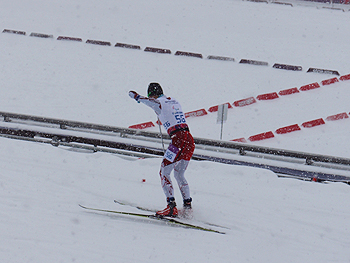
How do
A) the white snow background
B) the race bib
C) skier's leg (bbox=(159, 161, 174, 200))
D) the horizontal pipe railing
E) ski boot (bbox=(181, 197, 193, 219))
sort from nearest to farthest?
the white snow background
the race bib
skier's leg (bbox=(159, 161, 174, 200))
ski boot (bbox=(181, 197, 193, 219))
the horizontal pipe railing

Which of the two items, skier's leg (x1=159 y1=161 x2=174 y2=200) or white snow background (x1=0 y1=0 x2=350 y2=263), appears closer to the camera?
white snow background (x1=0 y1=0 x2=350 y2=263)

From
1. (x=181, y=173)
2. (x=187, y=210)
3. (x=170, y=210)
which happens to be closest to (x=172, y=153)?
(x=181, y=173)

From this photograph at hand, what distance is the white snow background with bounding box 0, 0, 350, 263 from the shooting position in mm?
6354

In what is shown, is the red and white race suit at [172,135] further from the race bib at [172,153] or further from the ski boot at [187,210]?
the ski boot at [187,210]

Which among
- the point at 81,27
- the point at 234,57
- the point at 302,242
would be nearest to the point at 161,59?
the point at 234,57

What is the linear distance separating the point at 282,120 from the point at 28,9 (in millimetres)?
16428

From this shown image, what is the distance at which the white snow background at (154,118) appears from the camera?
6.35 metres

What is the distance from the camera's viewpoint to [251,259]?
5977 millimetres

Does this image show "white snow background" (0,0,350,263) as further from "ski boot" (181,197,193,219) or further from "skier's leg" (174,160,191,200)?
"skier's leg" (174,160,191,200)

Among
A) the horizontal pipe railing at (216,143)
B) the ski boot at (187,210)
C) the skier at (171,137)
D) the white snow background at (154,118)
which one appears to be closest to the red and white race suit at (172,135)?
the skier at (171,137)

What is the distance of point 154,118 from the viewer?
12.7 metres

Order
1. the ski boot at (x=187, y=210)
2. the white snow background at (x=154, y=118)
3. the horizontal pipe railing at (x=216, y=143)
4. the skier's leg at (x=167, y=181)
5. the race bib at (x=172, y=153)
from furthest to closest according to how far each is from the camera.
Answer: the horizontal pipe railing at (x=216, y=143) < the ski boot at (x=187, y=210) < the skier's leg at (x=167, y=181) < the race bib at (x=172, y=153) < the white snow background at (x=154, y=118)

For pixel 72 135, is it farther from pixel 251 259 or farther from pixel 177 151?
pixel 251 259

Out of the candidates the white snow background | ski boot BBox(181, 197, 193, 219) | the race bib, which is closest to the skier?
the race bib
